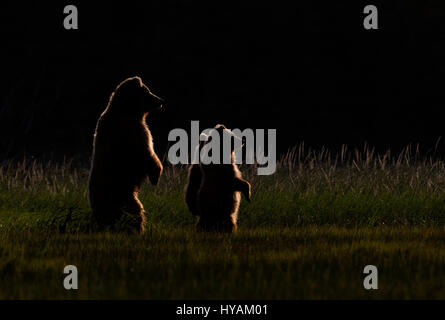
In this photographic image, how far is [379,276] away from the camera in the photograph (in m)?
5.96

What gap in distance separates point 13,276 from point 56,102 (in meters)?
20.9

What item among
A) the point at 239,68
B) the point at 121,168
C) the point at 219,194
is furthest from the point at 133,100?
the point at 239,68

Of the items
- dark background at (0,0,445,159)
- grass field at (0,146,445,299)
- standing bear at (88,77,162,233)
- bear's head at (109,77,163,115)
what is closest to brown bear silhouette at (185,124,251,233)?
grass field at (0,146,445,299)

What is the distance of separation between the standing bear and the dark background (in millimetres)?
16534

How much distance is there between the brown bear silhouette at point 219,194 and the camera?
27.6 feet

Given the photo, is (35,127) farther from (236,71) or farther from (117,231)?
(117,231)

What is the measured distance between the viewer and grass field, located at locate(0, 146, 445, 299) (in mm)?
5477

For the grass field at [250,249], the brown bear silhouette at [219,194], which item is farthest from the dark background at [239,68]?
the brown bear silhouette at [219,194]

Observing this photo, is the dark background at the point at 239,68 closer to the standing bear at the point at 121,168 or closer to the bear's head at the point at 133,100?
the bear's head at the point at 133,100

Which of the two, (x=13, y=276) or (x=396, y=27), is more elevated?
(x=396, y=27)

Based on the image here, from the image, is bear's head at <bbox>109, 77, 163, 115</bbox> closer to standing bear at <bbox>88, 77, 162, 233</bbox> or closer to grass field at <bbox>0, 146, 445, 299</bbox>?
standing bear at <bbox>88, 77, 162, 233</bbox>

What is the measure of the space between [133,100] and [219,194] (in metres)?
1.56

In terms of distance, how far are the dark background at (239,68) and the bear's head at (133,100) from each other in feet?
53.8

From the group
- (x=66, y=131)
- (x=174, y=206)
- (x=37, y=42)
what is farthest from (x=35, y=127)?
(x=174, y=206)
